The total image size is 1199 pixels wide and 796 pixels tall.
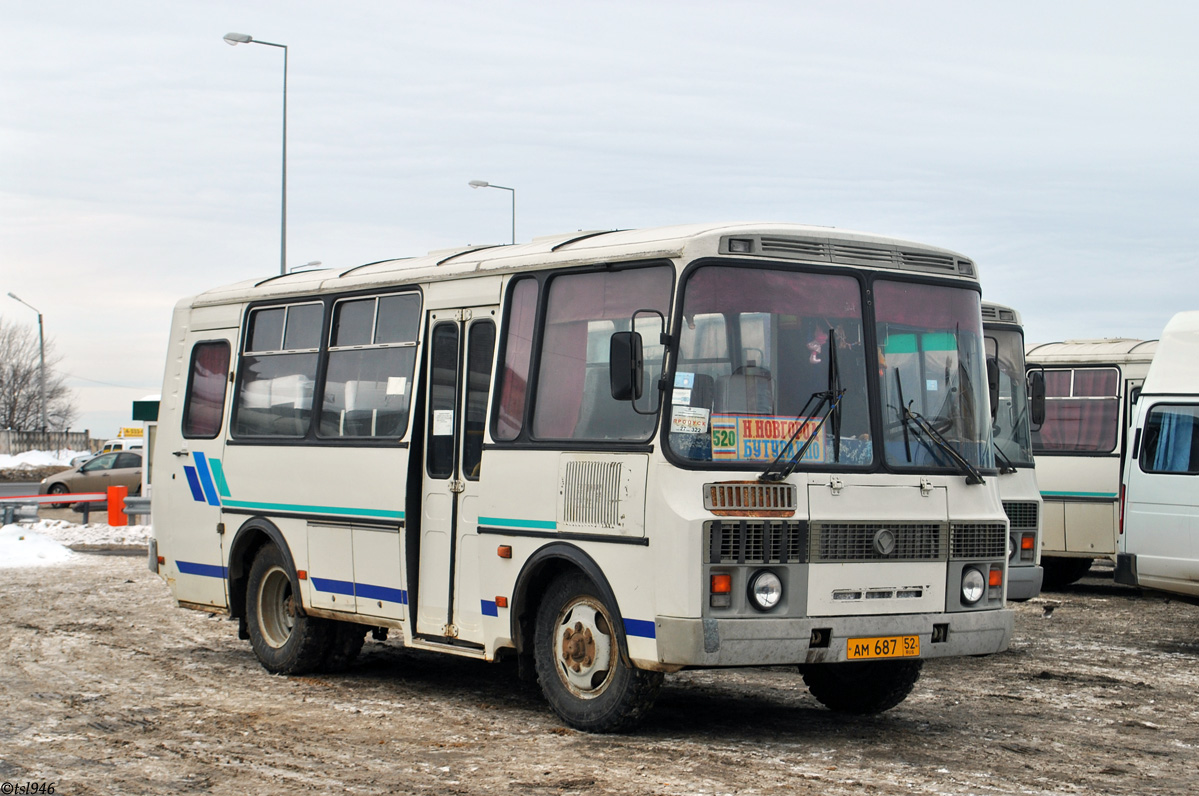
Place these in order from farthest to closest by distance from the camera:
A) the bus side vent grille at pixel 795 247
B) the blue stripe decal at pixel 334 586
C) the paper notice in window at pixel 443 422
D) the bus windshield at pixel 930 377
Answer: the blue stripe decal at pixel 334 586 < the paper notice in window at pixel 443 422 < the bus windshield at pixel 930 377 < the bus side vent grille at pixel 795 247

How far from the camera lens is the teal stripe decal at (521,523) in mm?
9055

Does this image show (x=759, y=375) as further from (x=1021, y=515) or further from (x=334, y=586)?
(x=1021, y=515)

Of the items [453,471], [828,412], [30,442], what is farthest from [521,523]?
[30,442]

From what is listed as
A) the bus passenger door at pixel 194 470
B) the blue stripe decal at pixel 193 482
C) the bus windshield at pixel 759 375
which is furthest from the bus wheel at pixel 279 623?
Answer: the bus windshield at pixel 759 375

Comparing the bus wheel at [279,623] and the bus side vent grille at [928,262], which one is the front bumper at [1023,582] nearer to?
the bus side vent grille at [928,262]

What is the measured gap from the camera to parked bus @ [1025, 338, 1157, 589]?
1800cm

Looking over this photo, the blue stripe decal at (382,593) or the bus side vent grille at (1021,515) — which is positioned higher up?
the bus side vent grille at (1021,515)

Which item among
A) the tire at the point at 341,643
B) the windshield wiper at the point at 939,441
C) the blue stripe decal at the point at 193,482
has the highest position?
the windshield wiper at the point at 939,441

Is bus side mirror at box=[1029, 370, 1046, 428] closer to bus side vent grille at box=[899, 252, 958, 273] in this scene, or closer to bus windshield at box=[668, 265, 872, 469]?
bus side vent grille at box=[899, 252, 958, 273]

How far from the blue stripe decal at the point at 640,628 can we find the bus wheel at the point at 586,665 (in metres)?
0.08

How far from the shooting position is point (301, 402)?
11.7 m

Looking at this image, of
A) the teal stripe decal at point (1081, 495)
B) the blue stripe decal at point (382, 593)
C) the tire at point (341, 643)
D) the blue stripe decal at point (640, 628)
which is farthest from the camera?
the teal stripe decal at point (1081, 495)

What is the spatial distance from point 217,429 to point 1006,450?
23.7 ft

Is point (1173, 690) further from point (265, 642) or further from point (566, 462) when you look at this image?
point (265, 642)
